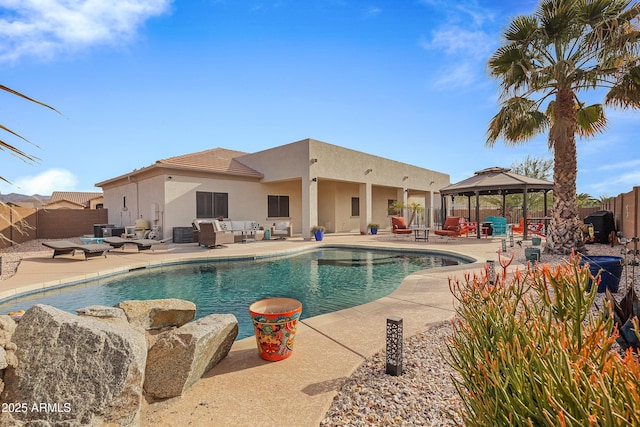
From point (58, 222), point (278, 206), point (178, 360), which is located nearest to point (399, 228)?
point (278, 206)

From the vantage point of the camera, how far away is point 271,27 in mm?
8547

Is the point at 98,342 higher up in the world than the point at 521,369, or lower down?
lower down

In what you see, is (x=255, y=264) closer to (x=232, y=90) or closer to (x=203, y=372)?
(x=232, y=90)

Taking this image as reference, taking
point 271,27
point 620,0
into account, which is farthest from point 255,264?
point 620,0

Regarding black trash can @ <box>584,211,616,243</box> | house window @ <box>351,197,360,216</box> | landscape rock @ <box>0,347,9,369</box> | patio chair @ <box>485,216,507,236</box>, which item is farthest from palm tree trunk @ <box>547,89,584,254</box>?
house window @ <box>351,197,360,216</box>

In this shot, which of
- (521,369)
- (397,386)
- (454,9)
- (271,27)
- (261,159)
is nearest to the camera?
(521,369)

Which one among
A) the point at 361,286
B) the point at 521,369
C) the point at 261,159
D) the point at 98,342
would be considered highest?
the point at 261,159

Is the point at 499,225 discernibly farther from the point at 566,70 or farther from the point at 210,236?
the point at 210,236

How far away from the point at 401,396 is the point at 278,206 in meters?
16.5

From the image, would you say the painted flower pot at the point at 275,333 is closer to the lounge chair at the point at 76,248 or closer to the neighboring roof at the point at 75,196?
the lounge chair at the point at 76,248

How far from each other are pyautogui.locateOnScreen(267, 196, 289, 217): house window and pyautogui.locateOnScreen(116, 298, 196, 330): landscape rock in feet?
48.3

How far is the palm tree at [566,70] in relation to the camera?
7.31 meters

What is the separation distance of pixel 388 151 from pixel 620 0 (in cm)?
1386

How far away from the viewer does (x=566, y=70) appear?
828cm
